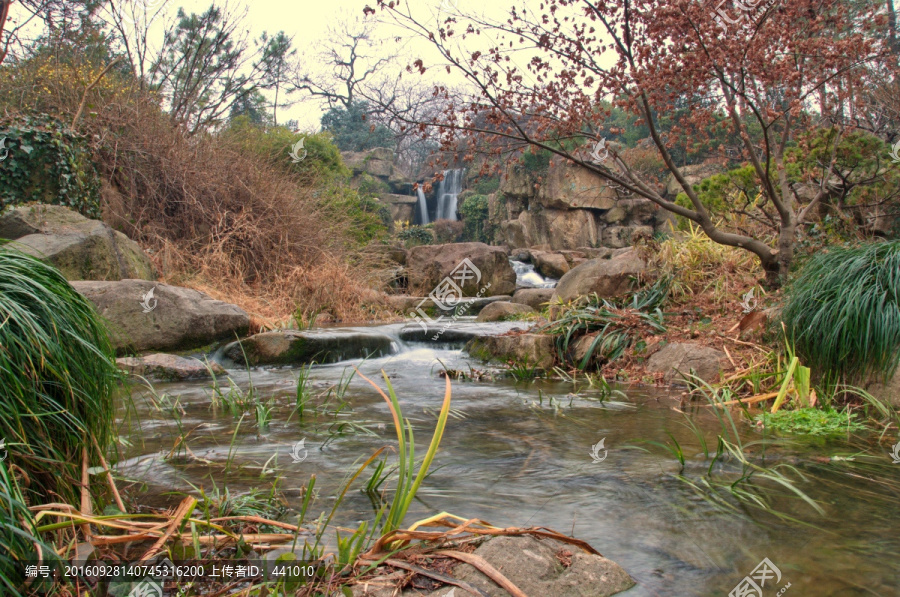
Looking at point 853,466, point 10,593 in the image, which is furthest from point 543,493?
point 10,593

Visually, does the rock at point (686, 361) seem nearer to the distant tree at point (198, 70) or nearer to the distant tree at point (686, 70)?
the distant tree at point (686, 70)

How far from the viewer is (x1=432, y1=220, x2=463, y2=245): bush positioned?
88.0 ft

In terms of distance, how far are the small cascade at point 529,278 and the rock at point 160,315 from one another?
9662mm

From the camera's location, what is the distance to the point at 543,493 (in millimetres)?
2332

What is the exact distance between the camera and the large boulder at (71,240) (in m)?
7.11

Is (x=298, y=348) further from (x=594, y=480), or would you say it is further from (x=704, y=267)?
A: (x=594, y=480)

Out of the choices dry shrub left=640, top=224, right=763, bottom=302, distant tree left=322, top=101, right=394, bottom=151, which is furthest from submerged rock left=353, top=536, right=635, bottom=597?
distant tree left=322, top=101, right=394, bottom=151

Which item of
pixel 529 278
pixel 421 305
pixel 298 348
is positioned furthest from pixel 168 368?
pixel 529 278

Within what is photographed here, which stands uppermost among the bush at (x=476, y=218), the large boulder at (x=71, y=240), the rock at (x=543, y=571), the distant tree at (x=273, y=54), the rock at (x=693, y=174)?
the distant tree at (x=273, y=54)

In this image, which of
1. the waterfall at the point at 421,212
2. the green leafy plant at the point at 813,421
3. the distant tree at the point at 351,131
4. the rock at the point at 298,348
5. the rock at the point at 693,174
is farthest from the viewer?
the distant tree at the point at 351,131

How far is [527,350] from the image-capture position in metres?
6.09

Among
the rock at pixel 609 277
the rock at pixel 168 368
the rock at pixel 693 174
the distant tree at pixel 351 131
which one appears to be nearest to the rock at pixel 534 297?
the rock at pixel 609 277

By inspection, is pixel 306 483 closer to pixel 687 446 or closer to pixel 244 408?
pixel 244 408

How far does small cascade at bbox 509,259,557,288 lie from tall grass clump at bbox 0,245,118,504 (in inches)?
552
